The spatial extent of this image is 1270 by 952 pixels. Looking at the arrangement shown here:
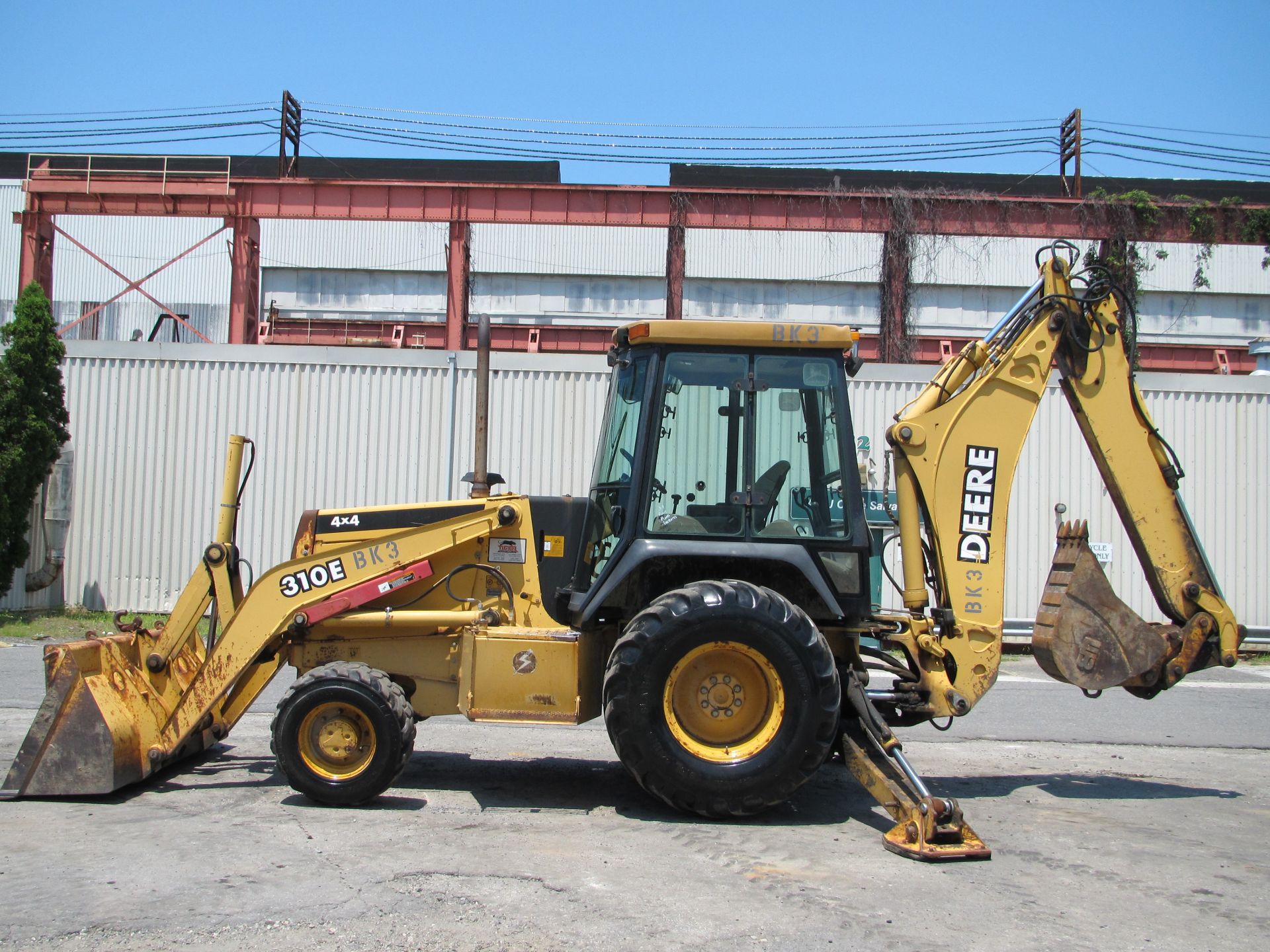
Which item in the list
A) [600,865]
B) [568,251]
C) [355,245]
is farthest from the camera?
[355,245]

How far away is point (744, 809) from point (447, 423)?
945cm

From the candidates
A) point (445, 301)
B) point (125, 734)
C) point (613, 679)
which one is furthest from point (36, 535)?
point (445, 301)

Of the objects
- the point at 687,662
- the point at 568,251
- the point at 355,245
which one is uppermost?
the point at 355,245

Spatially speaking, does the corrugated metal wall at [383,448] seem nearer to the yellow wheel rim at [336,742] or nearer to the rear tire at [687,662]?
the yellow wheel rim at [336,742]

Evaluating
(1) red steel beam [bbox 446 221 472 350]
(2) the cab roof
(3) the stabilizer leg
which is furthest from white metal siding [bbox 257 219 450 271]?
(3) the stabilizer leg

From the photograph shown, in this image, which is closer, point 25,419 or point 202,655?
point 202,655

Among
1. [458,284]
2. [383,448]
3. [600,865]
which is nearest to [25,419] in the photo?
[383,448]

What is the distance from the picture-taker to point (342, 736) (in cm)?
559

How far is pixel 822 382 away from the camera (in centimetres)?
588

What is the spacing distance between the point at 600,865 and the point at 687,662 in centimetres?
114

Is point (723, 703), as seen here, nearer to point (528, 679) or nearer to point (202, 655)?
point (528, 679)

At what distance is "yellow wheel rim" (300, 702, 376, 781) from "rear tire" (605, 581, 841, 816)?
130cm

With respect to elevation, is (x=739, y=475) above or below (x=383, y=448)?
below

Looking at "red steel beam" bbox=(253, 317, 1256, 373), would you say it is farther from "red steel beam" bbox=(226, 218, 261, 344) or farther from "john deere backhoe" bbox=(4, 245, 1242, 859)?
"john deere backhoe" bbox=(4, 245, 1242, 859)
